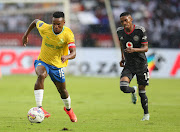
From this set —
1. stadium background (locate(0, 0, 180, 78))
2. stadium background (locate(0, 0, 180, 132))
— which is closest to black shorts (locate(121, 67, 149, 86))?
stadium background (locate(0, 0, 180, 132))

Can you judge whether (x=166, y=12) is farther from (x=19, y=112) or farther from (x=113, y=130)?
(x=113, y=130)

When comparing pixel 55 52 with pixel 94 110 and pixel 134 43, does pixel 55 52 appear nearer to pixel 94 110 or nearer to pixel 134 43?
pixel 134 43

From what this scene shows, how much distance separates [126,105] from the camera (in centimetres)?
1157

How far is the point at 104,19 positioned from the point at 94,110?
1627cm

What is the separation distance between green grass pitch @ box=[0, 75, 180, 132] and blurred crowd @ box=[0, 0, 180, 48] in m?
7.74

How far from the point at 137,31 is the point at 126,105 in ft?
11.4

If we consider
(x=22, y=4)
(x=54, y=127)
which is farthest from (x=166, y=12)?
(x=54, y=127)

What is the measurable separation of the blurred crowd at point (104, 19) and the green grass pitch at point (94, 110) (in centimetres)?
774

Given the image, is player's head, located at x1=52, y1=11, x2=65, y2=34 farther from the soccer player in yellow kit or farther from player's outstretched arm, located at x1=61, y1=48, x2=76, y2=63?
player's outstretched arm, located at x1=61, y1=48, x2=76, y2=63

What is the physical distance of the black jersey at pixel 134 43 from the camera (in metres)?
8.58

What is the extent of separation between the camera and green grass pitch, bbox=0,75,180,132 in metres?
7.22

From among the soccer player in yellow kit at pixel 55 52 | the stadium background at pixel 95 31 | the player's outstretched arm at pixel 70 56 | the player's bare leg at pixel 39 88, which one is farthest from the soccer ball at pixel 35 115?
the stadium background at pixel 95 31

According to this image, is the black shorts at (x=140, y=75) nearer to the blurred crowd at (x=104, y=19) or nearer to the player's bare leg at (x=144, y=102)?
the player's bare leg at (x=144, y=102)

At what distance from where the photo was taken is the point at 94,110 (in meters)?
10.3
